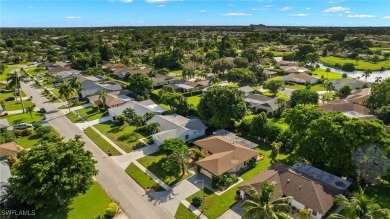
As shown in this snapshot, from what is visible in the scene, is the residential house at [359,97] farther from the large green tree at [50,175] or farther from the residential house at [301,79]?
the large green tree at [50,175]

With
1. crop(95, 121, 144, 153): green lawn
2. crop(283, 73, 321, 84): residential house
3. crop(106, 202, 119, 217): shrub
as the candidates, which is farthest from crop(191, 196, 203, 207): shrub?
crop(283, 73, 321, 84): residential house

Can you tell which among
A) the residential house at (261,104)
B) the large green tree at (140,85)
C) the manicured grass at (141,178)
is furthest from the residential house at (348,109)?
the large green tree at (140,85)

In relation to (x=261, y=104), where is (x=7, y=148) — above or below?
below

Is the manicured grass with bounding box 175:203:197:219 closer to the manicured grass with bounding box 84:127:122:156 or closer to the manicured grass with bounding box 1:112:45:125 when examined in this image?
the manicured grass with bounding box 84:127:122:156

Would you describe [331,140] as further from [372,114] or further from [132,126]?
[132,126]

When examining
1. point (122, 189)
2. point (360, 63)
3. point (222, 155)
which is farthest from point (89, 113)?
point (360, 63)

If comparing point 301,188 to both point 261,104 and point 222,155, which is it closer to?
point 222,155
